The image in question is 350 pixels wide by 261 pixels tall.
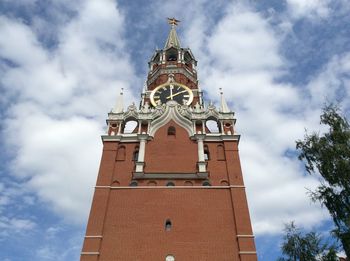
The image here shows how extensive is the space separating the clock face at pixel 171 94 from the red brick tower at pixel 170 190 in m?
0.62

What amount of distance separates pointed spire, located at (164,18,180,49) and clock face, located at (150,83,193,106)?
8249 millimetres

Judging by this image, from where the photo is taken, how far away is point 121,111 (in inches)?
1137

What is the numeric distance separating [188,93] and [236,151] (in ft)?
28.3

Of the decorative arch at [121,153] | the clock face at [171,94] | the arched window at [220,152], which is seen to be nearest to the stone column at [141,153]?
the decorative arch at [121,153]

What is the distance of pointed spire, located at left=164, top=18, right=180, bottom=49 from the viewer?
40.2 metres

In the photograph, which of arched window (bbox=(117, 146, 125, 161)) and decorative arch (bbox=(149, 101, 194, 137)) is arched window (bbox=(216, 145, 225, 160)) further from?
arched window (bbox=(117, 146, 125, 161))

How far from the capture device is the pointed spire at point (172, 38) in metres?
40.2

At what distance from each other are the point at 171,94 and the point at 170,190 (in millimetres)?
11054

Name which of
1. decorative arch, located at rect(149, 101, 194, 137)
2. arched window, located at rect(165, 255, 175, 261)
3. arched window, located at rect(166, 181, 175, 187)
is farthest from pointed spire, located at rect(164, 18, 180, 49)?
arched window, located at rect(165, 255, 175, 261)

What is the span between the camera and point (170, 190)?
22.9 m

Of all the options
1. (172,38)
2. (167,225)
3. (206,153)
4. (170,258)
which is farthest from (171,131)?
(172,38)

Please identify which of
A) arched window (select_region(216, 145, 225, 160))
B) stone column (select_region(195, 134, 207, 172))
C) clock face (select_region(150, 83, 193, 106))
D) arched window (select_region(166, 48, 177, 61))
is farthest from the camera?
arched window (select_region(166, 48, 177, 61))

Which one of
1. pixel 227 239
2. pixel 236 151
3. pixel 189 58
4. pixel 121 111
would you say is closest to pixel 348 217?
pixel 227 239

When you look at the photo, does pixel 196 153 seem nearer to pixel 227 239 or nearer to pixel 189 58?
pixel 227 239
